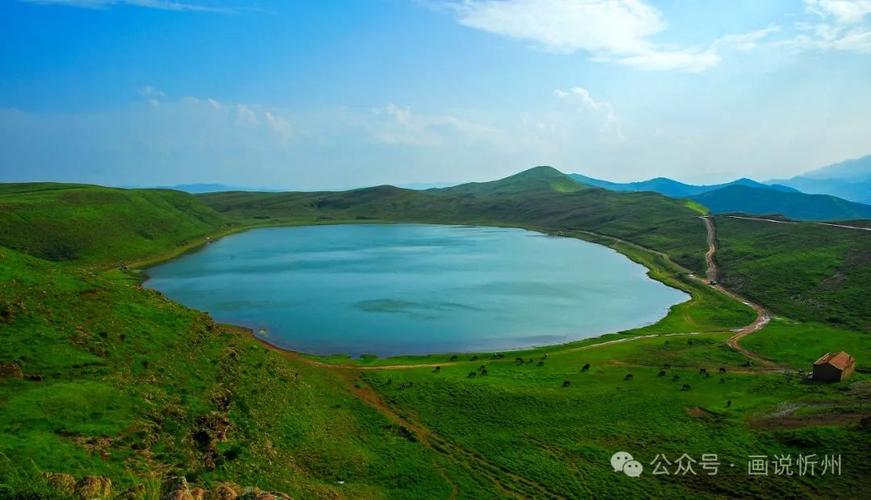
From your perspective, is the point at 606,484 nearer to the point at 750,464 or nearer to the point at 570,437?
the point at 570,437

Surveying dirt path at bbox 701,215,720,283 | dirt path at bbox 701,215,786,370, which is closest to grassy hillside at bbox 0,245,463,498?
dirt path at bbox 701,215,786,370

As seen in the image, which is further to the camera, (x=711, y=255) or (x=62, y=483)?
Result: (x=711, y=255)

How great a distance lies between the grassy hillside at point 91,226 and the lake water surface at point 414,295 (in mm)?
13089

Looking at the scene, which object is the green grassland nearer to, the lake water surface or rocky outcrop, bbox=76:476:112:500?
rocky outcrop, bbox=76:476:112:500

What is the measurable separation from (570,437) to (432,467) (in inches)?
446

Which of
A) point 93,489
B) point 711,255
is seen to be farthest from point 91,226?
point 711,255

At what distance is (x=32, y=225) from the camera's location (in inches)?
4631

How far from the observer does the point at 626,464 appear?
3375cm

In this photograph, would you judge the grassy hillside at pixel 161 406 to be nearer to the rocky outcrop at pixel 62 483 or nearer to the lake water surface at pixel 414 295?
the rocky outcrop at pixel 62 483

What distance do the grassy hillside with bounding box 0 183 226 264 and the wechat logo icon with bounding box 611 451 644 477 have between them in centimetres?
11715

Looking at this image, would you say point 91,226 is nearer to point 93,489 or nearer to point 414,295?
point 414,295

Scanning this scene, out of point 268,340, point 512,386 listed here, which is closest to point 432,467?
point 512,386

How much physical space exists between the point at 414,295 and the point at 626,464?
62030 millimetres

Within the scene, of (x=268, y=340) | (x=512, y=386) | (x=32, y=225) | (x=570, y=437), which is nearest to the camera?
(x=570, y=437)
